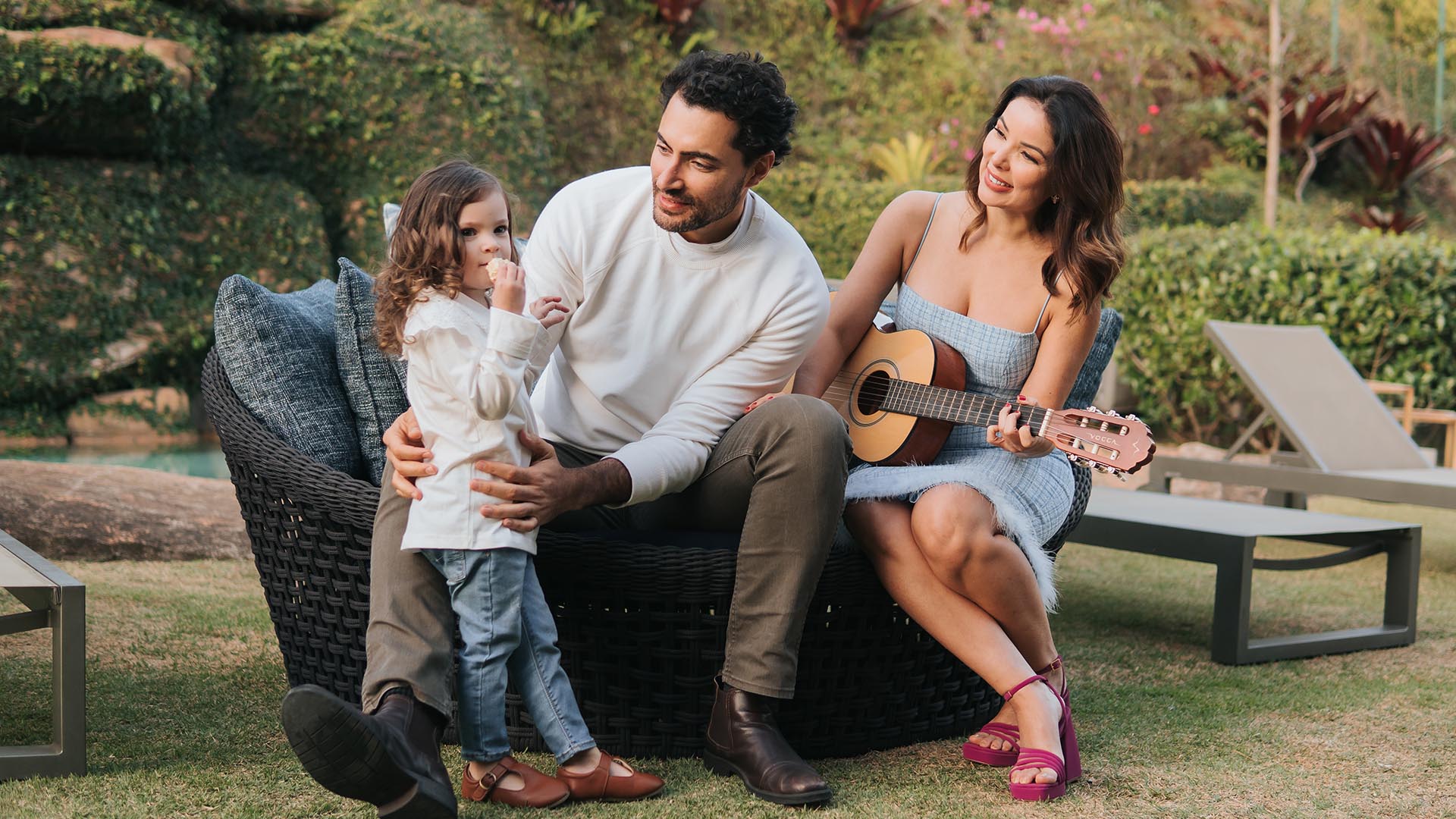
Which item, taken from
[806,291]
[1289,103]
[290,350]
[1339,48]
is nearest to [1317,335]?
[806,291]

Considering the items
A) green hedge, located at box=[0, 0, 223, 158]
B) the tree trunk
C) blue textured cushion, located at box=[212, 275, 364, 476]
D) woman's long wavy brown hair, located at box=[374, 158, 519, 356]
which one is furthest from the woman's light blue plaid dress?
the tree trunk

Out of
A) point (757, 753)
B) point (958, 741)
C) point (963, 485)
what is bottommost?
point (958, 741)

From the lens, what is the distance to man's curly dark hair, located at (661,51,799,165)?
2.29 meters

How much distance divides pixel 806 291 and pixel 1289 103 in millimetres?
10277

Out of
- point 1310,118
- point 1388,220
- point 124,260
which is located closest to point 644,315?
point 124,260

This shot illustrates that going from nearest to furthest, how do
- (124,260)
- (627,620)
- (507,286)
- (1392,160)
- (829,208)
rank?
(507,286) < (627,620) < (124,260) < (829,208) < (1392,160)

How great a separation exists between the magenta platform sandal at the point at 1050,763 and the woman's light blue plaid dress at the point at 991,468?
206 millimetres

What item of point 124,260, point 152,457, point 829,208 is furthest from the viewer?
point 829,208

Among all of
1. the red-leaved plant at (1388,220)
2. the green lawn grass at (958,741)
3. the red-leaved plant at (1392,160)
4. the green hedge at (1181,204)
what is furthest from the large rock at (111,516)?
the red-leaved plant at (1392,160)

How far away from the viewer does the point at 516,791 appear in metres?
1.99

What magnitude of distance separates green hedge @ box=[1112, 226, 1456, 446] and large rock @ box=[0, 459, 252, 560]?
543cm

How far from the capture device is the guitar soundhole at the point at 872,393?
270 cm

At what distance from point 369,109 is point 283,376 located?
635 cm

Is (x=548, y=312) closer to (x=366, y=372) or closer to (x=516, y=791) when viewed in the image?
(x=366, y=372)
